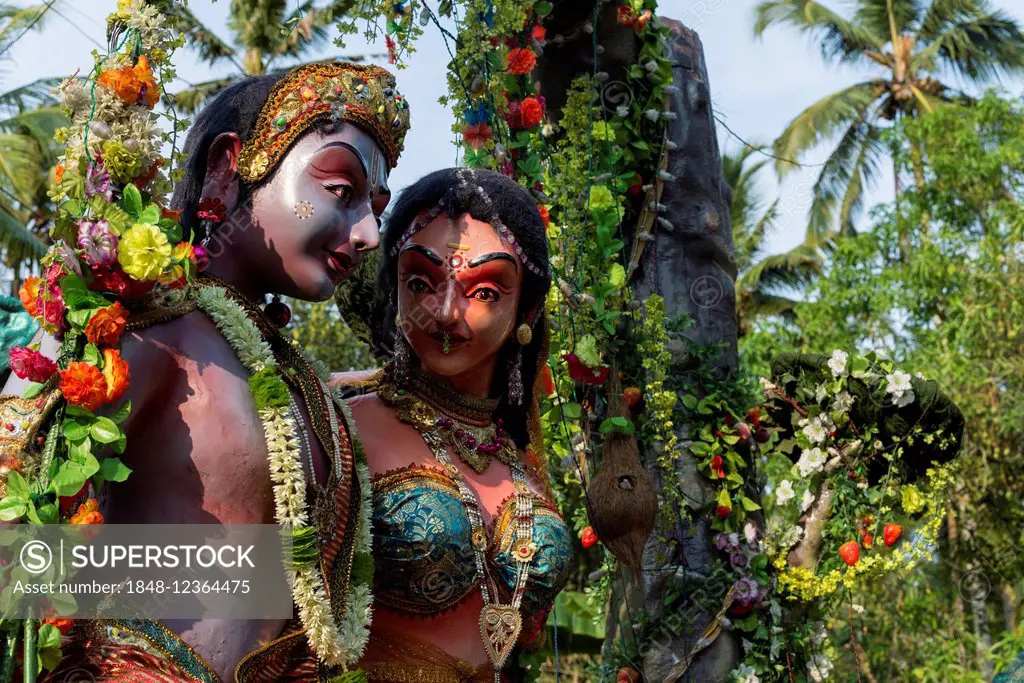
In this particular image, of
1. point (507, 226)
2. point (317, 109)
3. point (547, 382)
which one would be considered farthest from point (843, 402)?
point (317, 109)

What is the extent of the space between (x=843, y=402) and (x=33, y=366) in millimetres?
3588

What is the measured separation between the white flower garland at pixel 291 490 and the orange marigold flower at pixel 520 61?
1.80 meters

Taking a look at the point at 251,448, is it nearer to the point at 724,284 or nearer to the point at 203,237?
the point at 203,237

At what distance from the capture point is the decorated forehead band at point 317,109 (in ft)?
8.37

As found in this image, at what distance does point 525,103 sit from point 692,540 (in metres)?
1.77

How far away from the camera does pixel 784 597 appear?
4.57 meters

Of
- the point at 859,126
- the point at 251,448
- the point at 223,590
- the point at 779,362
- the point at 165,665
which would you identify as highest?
the point at 859,126

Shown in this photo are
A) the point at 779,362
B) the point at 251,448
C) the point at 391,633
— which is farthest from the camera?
the point at 779,362

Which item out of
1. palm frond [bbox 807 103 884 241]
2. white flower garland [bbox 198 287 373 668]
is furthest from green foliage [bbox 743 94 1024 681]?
white flower garland [bbox 198 287 373 668]

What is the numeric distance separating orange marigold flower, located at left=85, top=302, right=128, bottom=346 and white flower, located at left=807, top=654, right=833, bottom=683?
3.40 metres

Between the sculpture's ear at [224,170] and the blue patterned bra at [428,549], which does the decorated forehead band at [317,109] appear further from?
the blue patterned bra at [428,549]

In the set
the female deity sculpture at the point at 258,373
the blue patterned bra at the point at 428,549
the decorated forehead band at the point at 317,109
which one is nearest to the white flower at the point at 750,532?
the blue patterned bra at the point at 428,549

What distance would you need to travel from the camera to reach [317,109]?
2570mm

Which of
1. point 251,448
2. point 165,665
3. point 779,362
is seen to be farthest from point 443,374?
point 779,362
